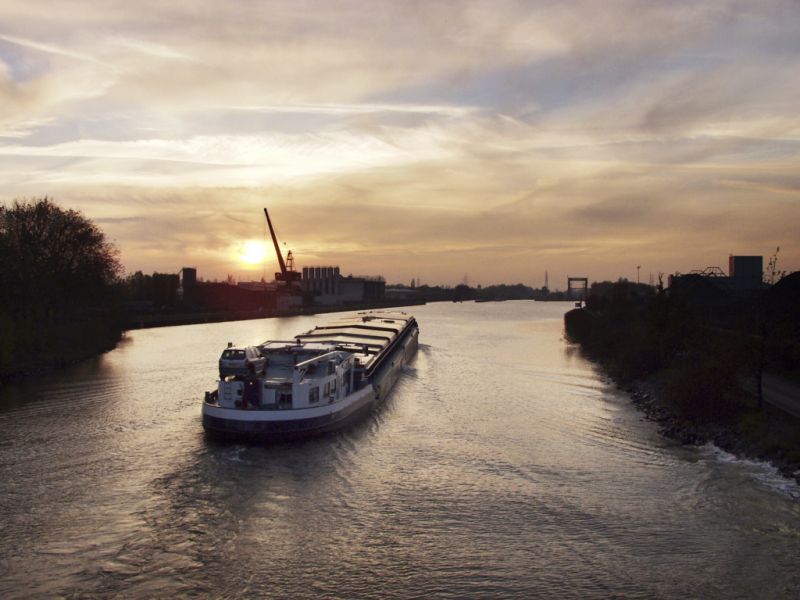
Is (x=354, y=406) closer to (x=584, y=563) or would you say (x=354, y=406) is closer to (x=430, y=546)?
(x=430, y=546)

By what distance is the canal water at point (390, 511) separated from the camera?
12852mm

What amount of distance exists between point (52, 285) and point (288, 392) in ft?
128

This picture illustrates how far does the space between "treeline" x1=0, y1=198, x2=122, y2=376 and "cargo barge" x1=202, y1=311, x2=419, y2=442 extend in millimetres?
21445

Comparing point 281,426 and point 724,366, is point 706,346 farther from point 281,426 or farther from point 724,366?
point 281,426

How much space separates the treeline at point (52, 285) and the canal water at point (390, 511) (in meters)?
19.3

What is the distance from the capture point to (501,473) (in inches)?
773

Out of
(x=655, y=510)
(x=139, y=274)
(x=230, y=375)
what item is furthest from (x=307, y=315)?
(x=655, y=510)

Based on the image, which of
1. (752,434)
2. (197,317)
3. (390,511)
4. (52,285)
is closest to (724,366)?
(752,434)

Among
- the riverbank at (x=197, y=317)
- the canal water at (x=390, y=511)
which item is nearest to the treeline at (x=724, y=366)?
the canal water at (x=390, y=511)

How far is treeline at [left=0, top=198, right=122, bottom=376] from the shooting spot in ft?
151

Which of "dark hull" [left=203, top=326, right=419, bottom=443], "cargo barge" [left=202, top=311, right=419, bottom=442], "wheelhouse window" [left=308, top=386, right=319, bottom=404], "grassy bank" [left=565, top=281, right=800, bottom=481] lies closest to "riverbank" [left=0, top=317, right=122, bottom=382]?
"cargo barge" [left=202, top=311, right=419, bottom=442]

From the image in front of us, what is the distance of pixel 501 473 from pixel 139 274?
122 metres

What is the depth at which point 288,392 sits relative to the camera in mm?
23312

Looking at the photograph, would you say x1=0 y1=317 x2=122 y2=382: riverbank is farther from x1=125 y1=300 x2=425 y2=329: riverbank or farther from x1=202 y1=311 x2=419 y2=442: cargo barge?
x1=125 y1=300 x2=425 y2=329: riverbank
